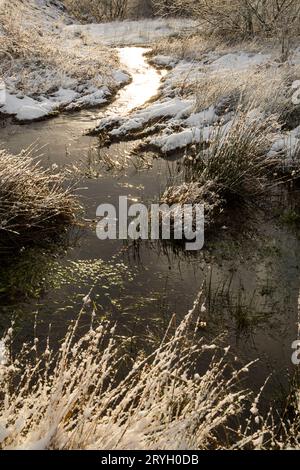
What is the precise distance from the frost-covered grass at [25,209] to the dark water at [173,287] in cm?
30

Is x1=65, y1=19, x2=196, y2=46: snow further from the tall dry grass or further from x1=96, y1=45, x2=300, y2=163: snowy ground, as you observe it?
x1=96, y1=45, x2=300, y2=163: snowy ground

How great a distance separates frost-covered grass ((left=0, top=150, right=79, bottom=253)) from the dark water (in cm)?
30

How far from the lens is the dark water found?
159 inches

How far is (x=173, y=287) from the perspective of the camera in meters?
4.71

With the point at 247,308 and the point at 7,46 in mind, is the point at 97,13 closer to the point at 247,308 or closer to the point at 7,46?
the point at 7,46

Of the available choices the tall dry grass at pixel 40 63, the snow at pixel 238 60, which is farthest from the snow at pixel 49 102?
the snow at pixel 238 60

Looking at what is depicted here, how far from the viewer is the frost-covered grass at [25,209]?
519 cm

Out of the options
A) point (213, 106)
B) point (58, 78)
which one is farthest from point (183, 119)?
point (58, 78)

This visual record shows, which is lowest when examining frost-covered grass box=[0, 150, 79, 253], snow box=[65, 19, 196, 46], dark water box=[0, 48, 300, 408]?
dark water box=[0, 48, 300, 408]

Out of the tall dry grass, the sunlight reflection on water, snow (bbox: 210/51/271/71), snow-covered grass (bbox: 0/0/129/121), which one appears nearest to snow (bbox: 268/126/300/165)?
the sunlight reflection on water

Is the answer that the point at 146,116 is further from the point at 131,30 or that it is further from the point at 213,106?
the point at 131,30

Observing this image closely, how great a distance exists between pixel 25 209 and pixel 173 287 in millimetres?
1912

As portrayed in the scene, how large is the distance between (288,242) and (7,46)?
30.6ft

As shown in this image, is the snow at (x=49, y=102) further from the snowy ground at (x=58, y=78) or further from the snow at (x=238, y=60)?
the snow at (x=238, y=60)
